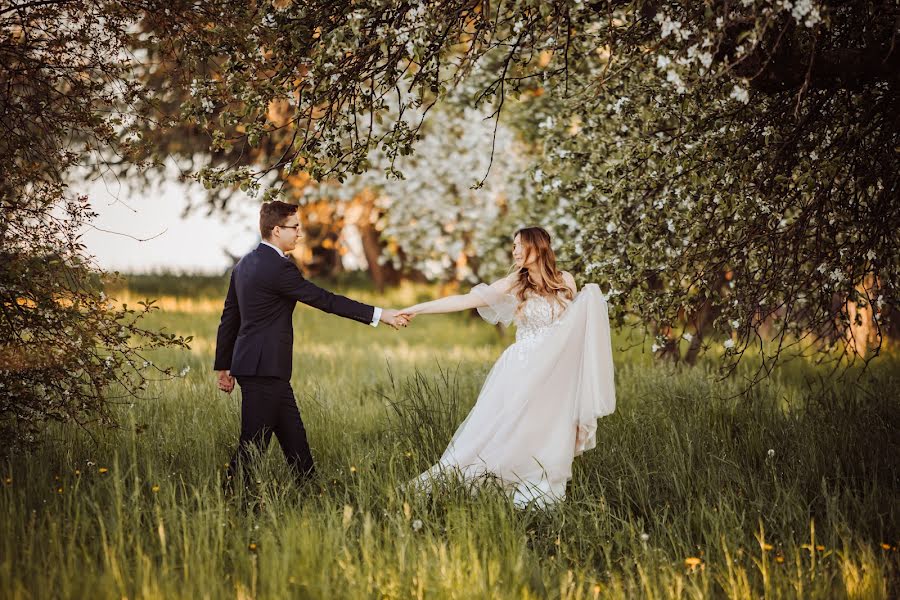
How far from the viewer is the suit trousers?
578 cm

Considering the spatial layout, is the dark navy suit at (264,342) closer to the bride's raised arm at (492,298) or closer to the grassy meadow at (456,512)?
the grassy meadow at (456,512)

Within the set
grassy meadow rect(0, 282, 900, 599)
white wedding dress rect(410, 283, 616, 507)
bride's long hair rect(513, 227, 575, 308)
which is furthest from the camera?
bride's long hair rect(513, 227, 575, 308)

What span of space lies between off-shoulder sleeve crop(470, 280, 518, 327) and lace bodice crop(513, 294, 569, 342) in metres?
0.12

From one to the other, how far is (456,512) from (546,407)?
1.35 meters

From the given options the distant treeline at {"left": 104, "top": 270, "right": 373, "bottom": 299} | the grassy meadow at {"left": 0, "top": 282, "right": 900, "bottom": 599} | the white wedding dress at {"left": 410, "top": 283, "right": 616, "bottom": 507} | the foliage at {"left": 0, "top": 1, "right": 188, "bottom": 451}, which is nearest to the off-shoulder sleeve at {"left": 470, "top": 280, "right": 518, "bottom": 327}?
the white wedding dress at {"left": 410, "top": 283, "right": 616, "bottom": 507}

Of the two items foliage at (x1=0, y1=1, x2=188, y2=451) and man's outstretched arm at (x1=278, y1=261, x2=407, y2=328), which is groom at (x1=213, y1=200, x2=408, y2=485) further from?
foliage at (x1=0, y1=1, x2=188, y2=451)

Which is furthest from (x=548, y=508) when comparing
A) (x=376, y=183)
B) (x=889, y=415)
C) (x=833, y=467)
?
(x=376, y=183)

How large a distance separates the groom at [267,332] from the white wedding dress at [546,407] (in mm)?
1193

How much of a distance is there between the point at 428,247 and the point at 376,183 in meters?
2.07

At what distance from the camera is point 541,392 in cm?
631

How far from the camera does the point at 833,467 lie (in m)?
6.34

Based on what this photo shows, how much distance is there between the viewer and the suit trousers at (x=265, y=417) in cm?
578

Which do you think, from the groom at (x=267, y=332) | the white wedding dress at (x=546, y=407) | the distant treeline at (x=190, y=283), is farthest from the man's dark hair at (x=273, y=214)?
the distant treeline at (x=190, y=283)

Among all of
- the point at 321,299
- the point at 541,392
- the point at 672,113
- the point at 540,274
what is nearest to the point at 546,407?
the point at 541,392
